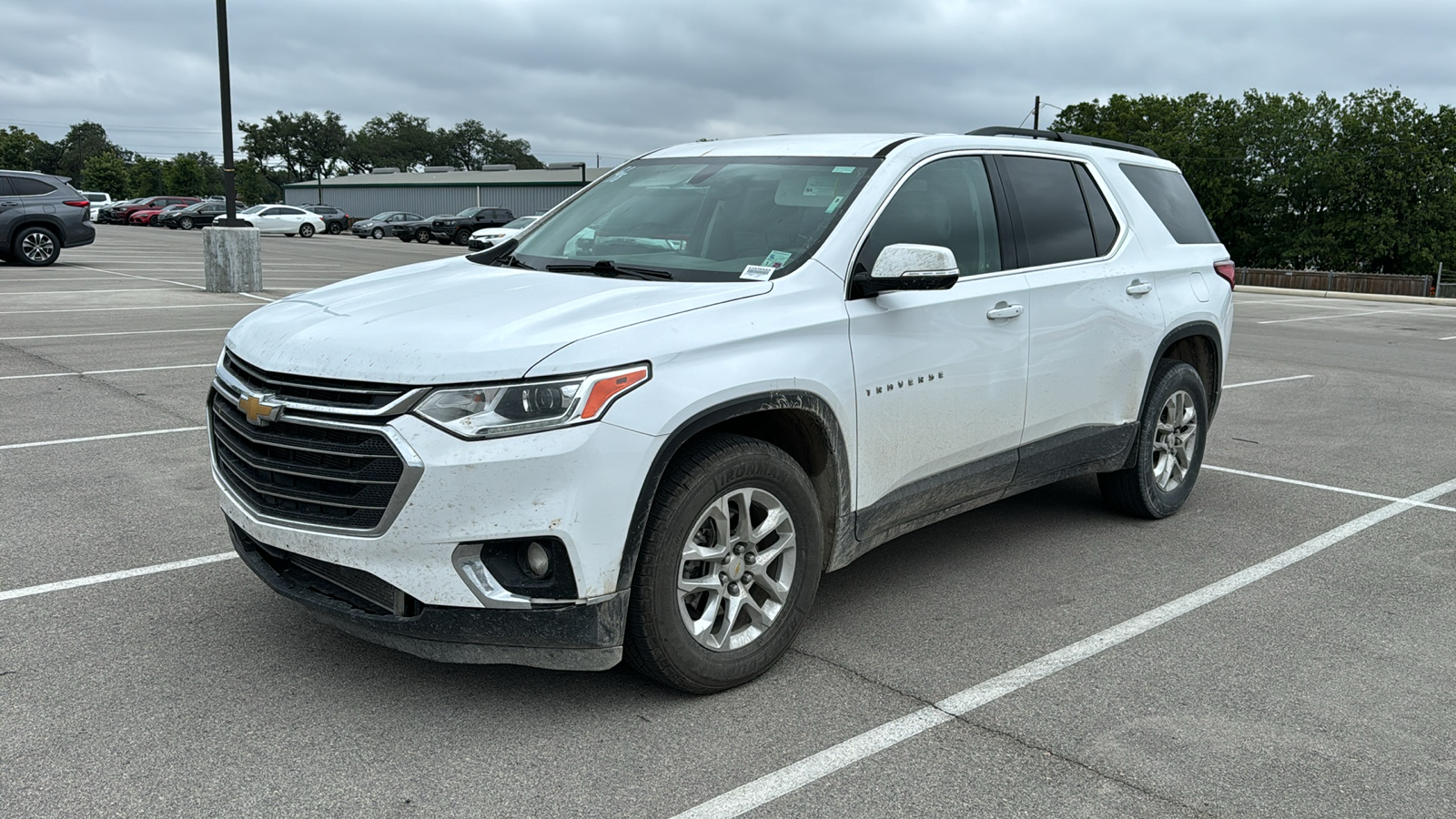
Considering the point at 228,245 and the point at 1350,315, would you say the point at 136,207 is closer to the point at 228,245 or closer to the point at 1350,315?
the point at 228,245

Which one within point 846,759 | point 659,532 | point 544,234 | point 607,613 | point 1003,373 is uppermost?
point 544,234

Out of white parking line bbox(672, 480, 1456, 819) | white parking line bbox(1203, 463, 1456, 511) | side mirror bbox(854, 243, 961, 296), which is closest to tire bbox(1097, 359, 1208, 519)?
white parking line bbox(672, 480, 1456, 819)

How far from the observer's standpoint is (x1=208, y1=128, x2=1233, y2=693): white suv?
3188 millimetres

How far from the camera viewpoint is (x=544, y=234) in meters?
4.93

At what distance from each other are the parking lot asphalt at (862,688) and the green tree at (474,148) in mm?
139750

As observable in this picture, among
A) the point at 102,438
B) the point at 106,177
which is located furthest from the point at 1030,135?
the point at 106,177

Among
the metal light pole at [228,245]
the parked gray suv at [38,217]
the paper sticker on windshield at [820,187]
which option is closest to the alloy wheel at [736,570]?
the paper sticker on windshield at [820,187]

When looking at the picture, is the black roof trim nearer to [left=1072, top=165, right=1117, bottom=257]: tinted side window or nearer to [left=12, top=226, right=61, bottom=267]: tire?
[left=1072, top=165, right=1117, bottom=257]: tinted side window

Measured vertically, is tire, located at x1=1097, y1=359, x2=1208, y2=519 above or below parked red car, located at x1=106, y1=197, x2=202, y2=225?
below

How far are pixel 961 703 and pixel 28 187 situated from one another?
22.9 meters

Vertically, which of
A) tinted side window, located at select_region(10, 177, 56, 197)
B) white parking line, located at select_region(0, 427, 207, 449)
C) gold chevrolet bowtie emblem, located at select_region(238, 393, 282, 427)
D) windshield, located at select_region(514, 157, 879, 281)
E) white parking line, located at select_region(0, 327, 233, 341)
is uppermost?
tinted side window, located at select_region(10, 177, 56, 197)

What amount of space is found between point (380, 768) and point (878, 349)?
6.89 feet

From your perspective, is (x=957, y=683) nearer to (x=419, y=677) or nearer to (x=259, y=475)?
(x=419, y=677)

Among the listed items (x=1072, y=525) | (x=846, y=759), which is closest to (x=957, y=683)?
(x=846, y=759)
